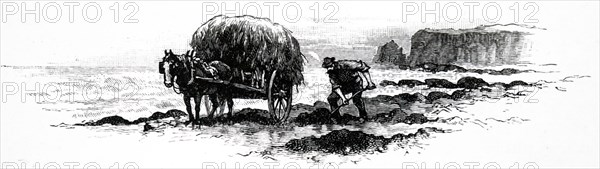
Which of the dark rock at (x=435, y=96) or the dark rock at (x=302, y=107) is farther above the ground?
the dark rock at (x=435, y=96)

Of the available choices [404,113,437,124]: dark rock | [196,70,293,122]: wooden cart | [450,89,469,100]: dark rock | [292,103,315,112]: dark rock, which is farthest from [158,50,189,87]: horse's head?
[450,89,469,100]: dark rock

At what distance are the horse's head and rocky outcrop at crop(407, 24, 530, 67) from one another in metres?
2.26

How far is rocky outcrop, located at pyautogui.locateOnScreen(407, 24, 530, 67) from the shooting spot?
6629mm

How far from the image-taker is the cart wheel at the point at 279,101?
6413 millimetres

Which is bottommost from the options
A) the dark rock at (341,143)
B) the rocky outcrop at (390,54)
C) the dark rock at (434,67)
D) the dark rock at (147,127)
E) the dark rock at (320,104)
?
the dark rock at (341,143)

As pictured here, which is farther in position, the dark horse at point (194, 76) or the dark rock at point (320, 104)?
the dark rock at point (320, 104)

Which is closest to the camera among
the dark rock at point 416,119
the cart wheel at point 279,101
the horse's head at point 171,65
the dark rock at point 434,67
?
the horse's head at point 171,65

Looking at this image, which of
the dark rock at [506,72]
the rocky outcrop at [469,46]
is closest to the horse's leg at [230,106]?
the rocky outcrop at [469,46]

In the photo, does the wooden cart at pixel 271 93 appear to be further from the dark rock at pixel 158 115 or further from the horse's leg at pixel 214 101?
the dark rock at pixel 158 115

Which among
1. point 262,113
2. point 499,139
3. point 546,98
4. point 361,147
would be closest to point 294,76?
point 262,113

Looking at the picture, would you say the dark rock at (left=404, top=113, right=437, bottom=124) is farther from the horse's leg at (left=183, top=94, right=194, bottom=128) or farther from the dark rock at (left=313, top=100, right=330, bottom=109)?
the horse's leg at (left=183, top=94, right=194, bottom=128)

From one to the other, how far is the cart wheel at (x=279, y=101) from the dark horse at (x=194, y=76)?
0.40 metres

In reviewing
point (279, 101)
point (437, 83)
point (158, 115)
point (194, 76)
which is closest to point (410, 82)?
point (437, 83)

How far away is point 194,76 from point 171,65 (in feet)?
0.78
